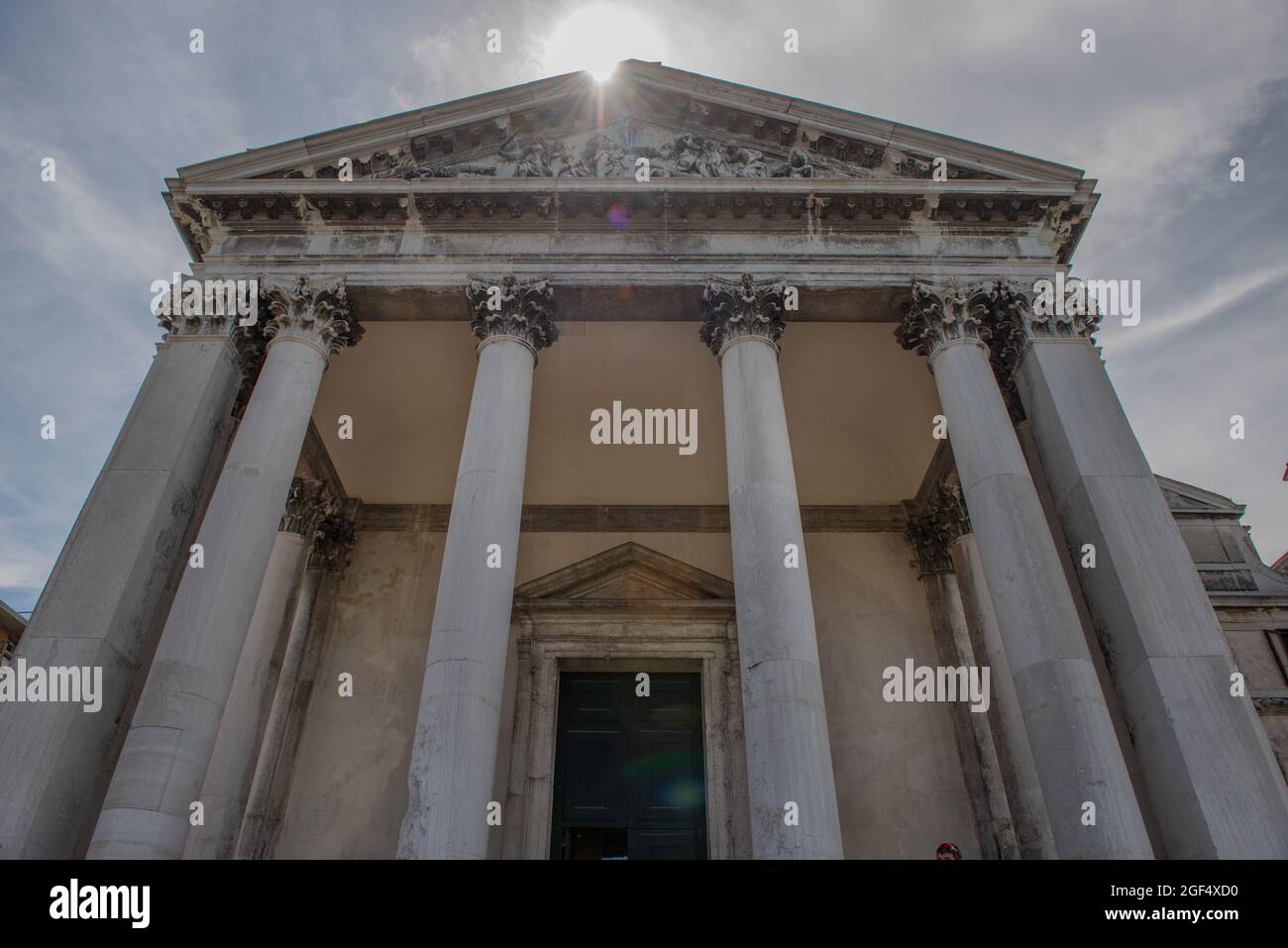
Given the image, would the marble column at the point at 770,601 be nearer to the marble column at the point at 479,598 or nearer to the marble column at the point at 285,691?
the marble column at the point at 479,598

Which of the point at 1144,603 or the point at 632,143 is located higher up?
the point at 632,143

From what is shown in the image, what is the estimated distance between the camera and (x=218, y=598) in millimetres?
9039

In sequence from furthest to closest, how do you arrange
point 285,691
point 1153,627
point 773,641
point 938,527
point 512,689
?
point 938,527 < point 285,691 < point 512,689 < point 1153,627 < point 773,641

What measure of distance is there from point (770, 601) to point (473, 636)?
3.29 metres

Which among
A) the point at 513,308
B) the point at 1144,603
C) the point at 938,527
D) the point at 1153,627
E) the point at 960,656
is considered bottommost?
the point at 1153,627

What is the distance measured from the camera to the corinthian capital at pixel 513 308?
11.3m

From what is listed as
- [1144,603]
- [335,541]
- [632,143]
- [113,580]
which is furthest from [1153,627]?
[335,541]

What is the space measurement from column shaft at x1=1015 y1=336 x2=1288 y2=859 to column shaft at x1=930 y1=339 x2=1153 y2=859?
2.13 feet

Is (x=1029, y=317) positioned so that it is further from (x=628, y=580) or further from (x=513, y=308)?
(x=628, y=580)

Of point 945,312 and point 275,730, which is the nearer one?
point 945,312

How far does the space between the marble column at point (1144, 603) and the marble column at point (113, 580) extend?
1117cm

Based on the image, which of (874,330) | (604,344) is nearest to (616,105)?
(604,344)

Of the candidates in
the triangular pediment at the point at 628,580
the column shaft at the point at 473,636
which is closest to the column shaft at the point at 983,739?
the triangular pediment at the point at 628,580

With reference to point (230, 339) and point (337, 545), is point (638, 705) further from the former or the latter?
point (230, 339)
